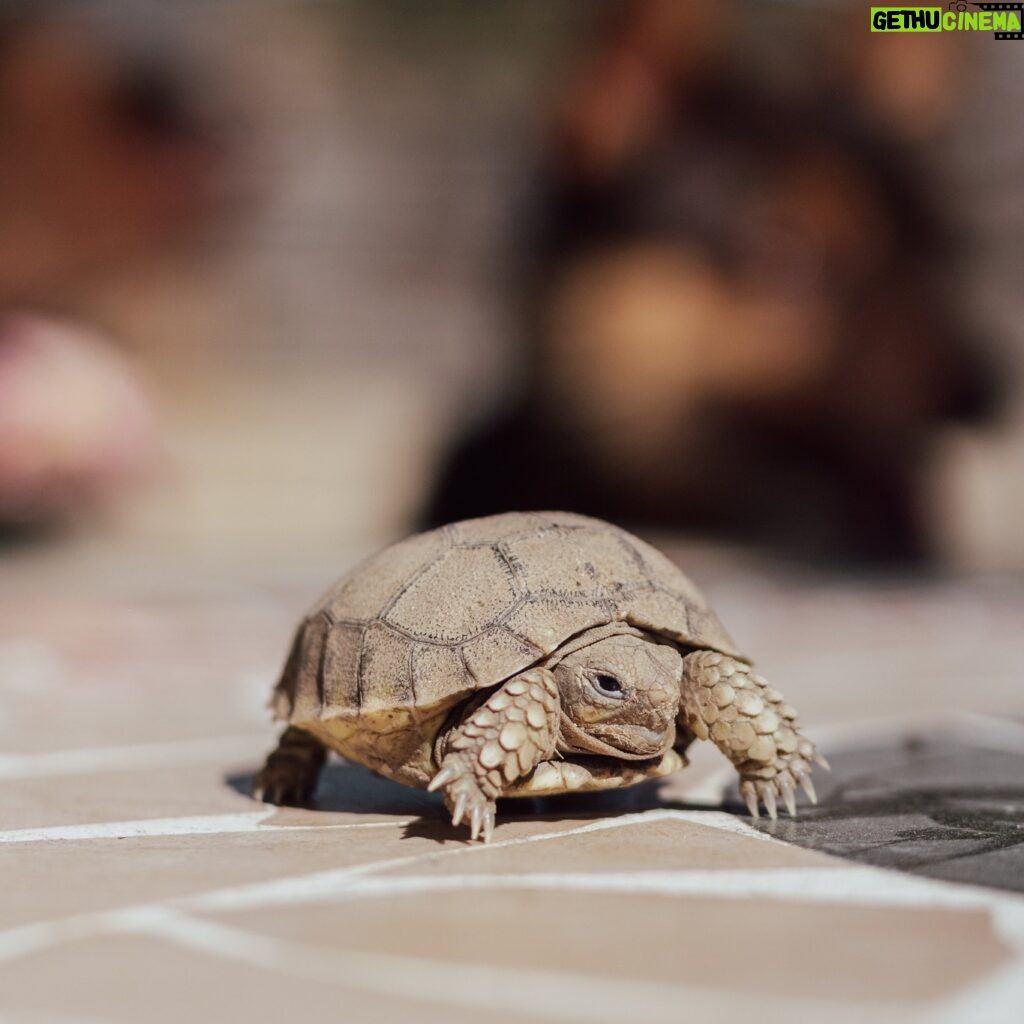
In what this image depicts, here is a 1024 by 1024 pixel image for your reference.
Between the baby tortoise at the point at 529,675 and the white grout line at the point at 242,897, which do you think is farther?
the baby tortoise at the point at 529,675

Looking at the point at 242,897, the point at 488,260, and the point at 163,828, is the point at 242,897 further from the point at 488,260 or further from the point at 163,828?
the point at 488,260

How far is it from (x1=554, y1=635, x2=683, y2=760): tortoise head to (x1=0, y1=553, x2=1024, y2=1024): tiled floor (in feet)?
0.59

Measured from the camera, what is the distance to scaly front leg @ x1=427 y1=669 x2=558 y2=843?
7.54 ft

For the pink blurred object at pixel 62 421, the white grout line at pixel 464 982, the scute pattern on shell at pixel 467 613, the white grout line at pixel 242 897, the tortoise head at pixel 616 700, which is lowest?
the white grout line at pixel 464 982

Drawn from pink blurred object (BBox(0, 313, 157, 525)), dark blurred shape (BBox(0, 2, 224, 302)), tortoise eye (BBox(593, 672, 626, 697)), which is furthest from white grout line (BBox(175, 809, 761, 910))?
dark blurred shape (BBox(0, 2, 224, 302))

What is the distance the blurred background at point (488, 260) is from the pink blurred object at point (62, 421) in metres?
0.04

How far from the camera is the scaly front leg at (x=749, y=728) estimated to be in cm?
252

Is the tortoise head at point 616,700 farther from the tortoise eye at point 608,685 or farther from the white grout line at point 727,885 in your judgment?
the white grout line at point 727,885

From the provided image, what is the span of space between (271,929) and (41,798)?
1343 millimetres

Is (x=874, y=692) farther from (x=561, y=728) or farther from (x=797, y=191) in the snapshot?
(x=797, y=191)

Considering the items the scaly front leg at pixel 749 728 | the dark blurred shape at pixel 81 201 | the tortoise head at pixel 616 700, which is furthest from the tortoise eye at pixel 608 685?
the dark blurred shape at pixel 81 201

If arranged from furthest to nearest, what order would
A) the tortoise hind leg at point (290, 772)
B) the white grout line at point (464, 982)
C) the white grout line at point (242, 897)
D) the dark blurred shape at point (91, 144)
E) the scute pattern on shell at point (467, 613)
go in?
the dark blurred shape at point (91, 144)
the tortoise hind leg at point (290, 772)
the scute pattern on shell at point (467, 613)
the white grout line at point (242, 897)
the white grout line at point (464, 982)

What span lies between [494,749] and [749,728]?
23.0 inches

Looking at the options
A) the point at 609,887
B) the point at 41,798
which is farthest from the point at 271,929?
the point at 41,798
